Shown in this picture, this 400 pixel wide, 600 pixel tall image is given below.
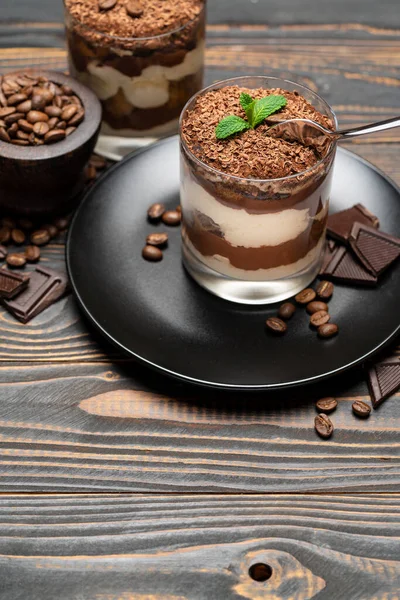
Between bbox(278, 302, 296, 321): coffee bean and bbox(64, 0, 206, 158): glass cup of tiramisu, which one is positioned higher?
bbox(64, 0, 206, 158): glass cup of tiramisu

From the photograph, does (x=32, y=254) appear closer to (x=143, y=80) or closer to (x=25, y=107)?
(x=25, y=107)

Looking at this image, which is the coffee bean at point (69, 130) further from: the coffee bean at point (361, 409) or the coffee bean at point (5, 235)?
the coffee bean at point (361, 409)

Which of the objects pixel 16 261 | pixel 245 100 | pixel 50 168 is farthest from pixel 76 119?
pixel 245 100

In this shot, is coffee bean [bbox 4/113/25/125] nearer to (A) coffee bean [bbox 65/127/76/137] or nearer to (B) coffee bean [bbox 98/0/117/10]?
(A) coffee bean [bbox 65/127/76/137]

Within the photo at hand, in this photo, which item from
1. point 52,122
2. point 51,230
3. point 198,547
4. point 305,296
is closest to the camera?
point 198,547

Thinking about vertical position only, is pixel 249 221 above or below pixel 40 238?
above

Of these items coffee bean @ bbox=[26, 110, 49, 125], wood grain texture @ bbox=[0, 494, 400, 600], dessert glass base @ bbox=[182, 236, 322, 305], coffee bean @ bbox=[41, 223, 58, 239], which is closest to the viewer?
wood grain texture @ bbox=[0, 494, 400, 600]

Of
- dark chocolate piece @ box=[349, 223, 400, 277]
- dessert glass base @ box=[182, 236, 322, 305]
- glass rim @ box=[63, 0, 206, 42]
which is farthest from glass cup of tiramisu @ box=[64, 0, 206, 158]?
dark chocolate piece @ box=[349, 223, 400, 277]
